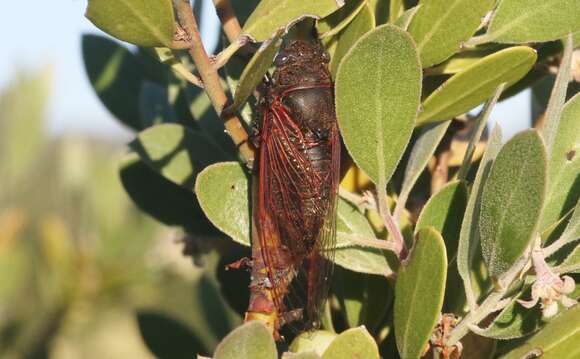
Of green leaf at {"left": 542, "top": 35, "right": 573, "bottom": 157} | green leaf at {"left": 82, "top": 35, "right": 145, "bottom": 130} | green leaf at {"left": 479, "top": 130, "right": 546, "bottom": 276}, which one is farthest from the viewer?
green leaf at {"left": 82, "top": 35, "right": 145, "bottom": 130}

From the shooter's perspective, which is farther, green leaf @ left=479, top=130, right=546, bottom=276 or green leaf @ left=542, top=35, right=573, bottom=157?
green leaf @ left=542, top=35, right=573, bottom=157

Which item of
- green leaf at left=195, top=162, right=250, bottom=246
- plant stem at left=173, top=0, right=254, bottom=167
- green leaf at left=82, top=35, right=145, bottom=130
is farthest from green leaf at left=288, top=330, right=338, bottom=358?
green leaf at left=82, top=35, right=145, bottom=130

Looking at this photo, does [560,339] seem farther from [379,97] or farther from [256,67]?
[256,67]

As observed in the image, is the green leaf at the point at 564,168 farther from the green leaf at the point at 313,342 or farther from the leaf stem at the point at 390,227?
the green leaf at the point at 313,342

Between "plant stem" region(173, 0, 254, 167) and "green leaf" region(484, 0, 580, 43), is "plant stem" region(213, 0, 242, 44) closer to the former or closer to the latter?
"plant stem" region(173, 0, 254, 167)

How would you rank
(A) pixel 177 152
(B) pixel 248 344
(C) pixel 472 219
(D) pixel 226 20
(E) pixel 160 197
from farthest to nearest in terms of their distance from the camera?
(E) pixel 160 197
(A) pixel 177 152
(D) pixel 226 20
(C) pixel 472 219
(B) pixel 248 344

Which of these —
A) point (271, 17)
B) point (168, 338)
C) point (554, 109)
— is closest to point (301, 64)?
point (271, 17)

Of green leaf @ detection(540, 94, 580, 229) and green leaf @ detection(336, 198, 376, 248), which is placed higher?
green leaf @ detection(540, 94, 580, 229)

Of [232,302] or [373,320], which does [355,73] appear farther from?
[232,302]
